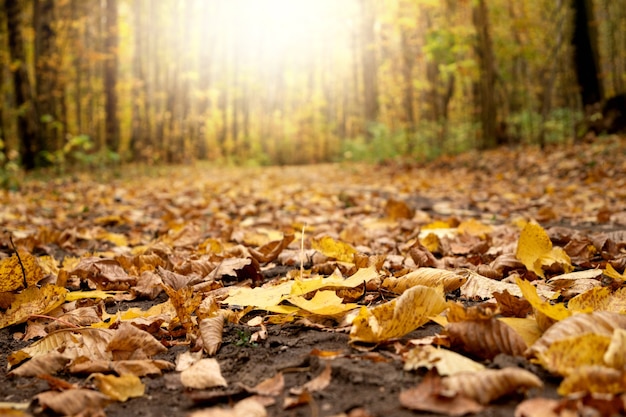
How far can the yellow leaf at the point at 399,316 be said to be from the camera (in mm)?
1334

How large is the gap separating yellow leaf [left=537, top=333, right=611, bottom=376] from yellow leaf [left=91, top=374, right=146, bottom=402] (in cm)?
89

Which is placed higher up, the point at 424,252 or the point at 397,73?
the point at 397,73

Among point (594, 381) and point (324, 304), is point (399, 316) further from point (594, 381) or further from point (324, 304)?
point (594, 381)

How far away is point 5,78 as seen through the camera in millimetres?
20047

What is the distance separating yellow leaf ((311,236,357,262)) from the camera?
2.34 metres

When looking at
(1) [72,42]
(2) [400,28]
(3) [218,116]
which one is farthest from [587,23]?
(3) [218,116]

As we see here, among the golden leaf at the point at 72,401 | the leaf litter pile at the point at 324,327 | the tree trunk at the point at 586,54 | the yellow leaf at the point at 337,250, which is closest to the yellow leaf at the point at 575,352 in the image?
the leaf litter pile at the point at 324,327

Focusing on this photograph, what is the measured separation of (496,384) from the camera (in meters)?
1.01

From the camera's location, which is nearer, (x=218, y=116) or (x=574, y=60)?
(x=574, y=60)

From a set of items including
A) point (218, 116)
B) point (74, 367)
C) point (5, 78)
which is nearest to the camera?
point (74, 367)

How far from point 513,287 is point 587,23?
11.9 meters

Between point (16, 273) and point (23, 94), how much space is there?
37.3 ft

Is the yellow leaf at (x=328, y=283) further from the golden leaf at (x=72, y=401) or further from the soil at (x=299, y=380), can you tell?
the golden leaf at (x=72, y=401)

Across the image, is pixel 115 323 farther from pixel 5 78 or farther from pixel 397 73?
pixel 397 73
